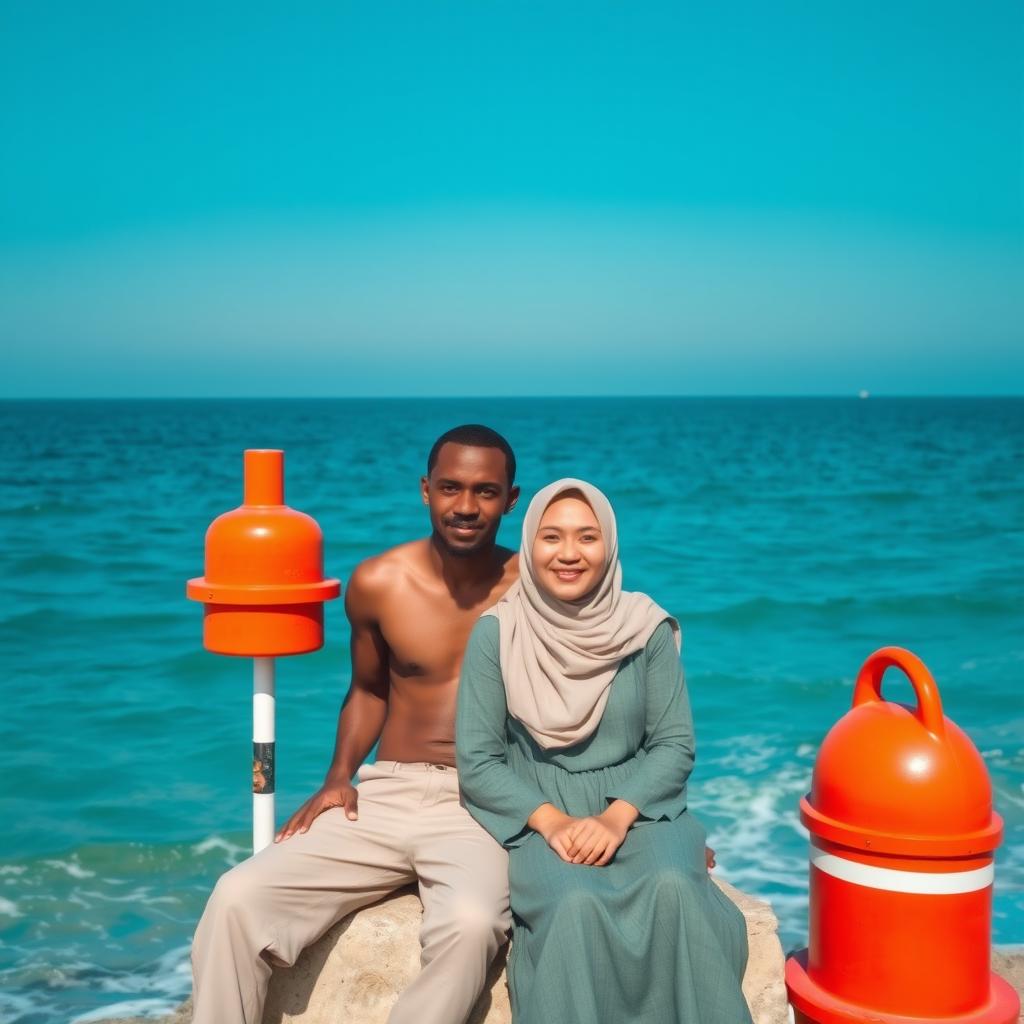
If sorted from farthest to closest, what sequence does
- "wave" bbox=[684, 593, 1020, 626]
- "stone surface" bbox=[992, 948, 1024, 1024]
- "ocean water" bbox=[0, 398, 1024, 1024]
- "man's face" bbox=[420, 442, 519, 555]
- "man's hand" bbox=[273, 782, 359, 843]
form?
"wave" bbox=[684, 593, 1020, 626] → "ocean water" bbox=[0, 398, 1024, 1024] → "stone surface" bbox=[992, 948, 1024, 1024] → "man's face" bbox=[420, 442, 519, 555] → "man's hand" bbox=[273, 782, 359, 843]

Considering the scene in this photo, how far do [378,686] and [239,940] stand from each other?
987mm

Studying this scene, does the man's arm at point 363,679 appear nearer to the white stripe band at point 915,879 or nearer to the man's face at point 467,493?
the man's face at point 467,493

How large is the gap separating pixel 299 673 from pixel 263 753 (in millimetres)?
7673

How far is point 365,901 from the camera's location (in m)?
3.43

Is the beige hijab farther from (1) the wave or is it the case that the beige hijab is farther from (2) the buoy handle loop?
(1) the wave

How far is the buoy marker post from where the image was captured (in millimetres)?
3570

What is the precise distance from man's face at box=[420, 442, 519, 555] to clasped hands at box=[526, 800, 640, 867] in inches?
33.5

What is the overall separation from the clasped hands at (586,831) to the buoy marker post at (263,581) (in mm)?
871

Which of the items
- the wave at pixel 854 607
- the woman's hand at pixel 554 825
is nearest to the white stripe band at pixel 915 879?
the woman's hand at pixel 554 825

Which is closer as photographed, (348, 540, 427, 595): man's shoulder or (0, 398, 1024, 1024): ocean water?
(348, 540, 427, 595): man's shoulder

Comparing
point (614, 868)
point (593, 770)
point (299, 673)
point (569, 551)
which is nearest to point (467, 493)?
point (569, 551)

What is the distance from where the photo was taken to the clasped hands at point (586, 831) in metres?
3.13

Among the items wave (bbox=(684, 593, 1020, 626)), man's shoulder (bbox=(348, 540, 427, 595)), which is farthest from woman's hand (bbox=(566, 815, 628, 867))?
wave (bbox=(684, 593, 1020, 626))

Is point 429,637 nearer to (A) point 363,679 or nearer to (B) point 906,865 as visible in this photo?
(A) point 363,679
